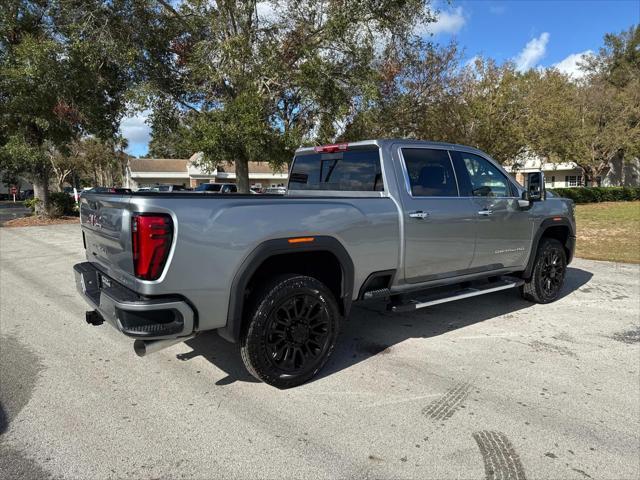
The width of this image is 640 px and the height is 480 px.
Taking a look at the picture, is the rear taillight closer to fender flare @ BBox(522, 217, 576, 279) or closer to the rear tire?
fender flare @ BBox(522, 217, 576, 279)

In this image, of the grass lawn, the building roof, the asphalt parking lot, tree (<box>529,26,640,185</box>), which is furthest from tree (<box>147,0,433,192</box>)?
the building roof

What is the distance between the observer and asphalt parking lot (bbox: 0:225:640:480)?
271cm

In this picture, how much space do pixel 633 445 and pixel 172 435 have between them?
9.68 ft

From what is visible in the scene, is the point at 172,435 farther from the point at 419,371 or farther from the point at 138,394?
the point at 419,371

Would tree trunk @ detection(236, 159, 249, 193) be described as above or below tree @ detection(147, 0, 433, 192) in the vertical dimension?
below

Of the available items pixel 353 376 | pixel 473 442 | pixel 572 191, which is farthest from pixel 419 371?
pixel 572 191

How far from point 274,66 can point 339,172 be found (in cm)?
896

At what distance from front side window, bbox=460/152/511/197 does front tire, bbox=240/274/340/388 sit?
7.50 ft

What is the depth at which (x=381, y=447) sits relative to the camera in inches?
113

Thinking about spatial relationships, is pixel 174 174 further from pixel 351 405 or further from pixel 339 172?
pixel 351 405

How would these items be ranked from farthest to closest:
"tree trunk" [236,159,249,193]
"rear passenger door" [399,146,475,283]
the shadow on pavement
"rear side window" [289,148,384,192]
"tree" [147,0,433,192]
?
"tree trunk" [236,159,249,193]
"tree" [147,0,433,192]
"rear side window" [289,148,384,192]
"rear passenger door" [399,146,475,283]
the shadow on pavement

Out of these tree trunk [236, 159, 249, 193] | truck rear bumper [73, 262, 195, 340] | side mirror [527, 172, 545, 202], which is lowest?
truck rear bumper [73, 262, 195, 340]

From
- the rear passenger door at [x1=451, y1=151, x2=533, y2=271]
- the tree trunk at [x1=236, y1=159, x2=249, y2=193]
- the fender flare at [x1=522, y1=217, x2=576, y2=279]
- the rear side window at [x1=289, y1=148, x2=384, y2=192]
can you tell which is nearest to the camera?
the rear side window at [x1=289, y1=148, x2=384, y2=192]

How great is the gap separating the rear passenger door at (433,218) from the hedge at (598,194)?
28410 millimetres
